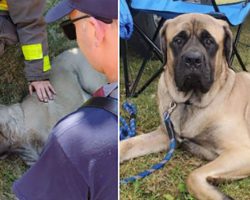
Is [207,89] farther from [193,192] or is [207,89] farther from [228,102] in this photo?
[193,192]

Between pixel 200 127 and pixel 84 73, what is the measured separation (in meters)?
0.47

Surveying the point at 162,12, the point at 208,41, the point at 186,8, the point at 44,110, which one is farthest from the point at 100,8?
the point at 186,8

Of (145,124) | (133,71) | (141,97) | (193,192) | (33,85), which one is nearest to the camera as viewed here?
(193,192)

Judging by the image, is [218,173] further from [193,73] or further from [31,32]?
[31,32]

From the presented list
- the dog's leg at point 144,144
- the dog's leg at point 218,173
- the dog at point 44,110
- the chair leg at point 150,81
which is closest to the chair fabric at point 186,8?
the chair leg at point 150,81

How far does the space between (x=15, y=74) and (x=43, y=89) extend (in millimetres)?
195

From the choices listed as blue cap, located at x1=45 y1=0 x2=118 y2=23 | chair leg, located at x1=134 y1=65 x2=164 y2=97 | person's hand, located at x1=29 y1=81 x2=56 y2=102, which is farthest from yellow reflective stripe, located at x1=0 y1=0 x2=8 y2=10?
blue cap, located at x1=45 y1=0 x2=118 y2=23

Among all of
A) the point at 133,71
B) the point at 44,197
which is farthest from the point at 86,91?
the point at 44,197

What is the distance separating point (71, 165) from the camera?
78 cm

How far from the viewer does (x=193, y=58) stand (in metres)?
1.77

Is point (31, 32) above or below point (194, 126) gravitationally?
above

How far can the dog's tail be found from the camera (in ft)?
6.31

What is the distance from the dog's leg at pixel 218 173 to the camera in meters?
1.61

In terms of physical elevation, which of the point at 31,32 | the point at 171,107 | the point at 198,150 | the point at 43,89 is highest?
the point at 31,32
